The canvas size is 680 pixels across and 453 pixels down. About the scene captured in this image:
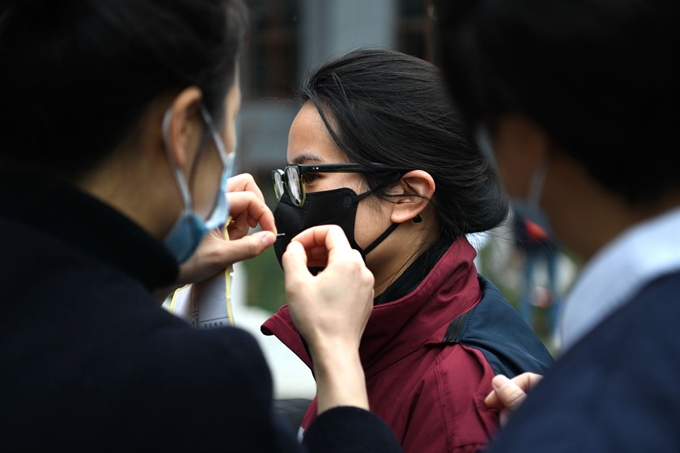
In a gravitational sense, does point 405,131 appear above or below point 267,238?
above

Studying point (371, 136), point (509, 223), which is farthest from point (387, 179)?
point (509, 223)

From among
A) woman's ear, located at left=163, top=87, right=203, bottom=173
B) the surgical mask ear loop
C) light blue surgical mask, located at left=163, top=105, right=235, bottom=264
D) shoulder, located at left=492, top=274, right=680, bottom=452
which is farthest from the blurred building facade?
shoulder, located at left=492, top=274, right=680, bottom=452

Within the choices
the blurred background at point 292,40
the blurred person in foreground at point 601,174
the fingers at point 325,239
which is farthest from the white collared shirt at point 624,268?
the blurred background at point 292,40

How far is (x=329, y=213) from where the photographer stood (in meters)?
2.48

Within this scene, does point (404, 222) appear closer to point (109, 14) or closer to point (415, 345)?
point (415, 345)

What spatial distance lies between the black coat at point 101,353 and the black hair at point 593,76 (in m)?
0.58

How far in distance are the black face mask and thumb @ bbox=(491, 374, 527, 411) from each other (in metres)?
0.70

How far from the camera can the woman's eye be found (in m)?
2.50

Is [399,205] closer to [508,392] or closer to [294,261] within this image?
[294,261]

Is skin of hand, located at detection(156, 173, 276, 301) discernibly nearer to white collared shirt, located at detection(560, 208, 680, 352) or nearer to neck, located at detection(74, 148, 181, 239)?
neck, located at detection(74, 148, 181, 239)

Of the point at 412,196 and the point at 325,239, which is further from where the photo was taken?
the point at 412,196

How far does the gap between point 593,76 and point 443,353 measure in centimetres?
123

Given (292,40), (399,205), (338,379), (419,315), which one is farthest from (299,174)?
(292,40)

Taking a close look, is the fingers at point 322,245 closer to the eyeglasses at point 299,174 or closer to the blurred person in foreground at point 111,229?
the eyeglasses at point 299,174
